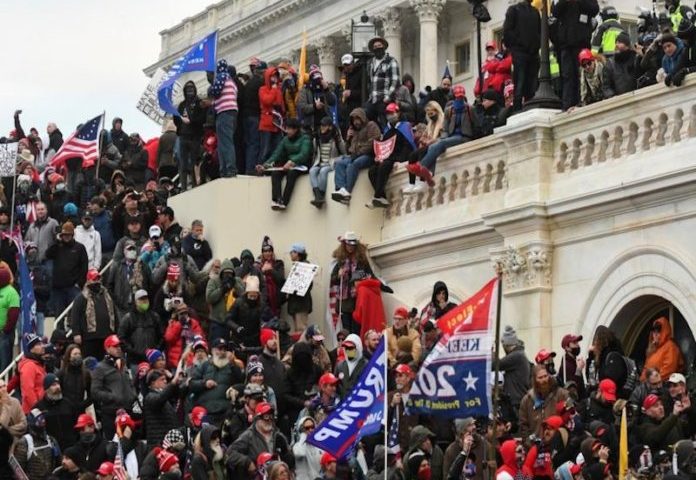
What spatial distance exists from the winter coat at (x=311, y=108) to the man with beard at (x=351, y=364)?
6811 mm

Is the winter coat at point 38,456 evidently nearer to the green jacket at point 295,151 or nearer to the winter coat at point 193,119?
the green jacket at point 295,151

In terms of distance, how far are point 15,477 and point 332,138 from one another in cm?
885

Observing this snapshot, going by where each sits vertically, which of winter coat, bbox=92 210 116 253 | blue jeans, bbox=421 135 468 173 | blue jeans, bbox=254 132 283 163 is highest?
blue jeans, bbox=254 132 283 163

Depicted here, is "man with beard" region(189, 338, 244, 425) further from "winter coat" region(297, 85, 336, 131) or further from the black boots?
"winter coat" region(297, 85, 336, 131)

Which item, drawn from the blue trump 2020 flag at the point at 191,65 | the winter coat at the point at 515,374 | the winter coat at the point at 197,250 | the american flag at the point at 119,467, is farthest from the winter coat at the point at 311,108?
the winter coat at the point at 515,374

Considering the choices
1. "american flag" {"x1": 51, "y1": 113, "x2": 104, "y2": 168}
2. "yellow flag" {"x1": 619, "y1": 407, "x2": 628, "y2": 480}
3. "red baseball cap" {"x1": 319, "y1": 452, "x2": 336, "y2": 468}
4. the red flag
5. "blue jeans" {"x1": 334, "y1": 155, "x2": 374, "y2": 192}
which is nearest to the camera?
the red flag

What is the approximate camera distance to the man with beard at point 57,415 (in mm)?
27797

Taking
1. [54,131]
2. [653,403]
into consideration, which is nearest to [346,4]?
[54,131]

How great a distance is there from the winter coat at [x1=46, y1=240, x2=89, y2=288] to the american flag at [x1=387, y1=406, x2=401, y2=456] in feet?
28.4

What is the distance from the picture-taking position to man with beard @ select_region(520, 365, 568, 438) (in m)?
24.2

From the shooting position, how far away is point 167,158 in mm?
38781

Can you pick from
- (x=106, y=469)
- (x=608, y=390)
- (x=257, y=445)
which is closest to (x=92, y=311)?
(x=106, y=469)

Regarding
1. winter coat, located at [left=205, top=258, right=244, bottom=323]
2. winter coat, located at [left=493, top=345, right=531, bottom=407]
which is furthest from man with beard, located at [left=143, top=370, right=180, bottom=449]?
winter coat, located at [left=493, top=345, right=531, bottom=407]

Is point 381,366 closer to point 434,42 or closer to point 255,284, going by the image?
point 255,284
